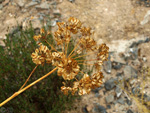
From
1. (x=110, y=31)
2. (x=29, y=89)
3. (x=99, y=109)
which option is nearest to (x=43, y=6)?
(x=110, y=31)

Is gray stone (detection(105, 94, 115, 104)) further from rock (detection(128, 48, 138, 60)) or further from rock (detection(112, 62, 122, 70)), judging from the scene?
rock (detection(128, 48, 138, 60))

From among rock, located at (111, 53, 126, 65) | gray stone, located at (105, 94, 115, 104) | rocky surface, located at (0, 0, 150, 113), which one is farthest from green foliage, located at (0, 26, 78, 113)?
rock, located at (111, 53, 126, 65)

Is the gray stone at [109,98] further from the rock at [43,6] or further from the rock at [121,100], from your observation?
the rock at [43,6]

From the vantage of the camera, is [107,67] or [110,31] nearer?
[107,67]

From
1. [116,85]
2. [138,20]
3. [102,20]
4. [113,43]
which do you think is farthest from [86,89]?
[138,20]

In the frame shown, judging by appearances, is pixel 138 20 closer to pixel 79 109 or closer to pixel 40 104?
pixel 79 109

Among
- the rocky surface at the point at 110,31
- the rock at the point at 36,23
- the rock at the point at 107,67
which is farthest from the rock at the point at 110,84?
the rock at the point at 36,23

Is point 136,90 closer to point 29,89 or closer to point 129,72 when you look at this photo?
point 129,72

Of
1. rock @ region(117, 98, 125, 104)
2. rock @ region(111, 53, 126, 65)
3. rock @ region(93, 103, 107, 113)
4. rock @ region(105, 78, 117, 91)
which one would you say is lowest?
rock @ region(93, 103, 107, 113)
